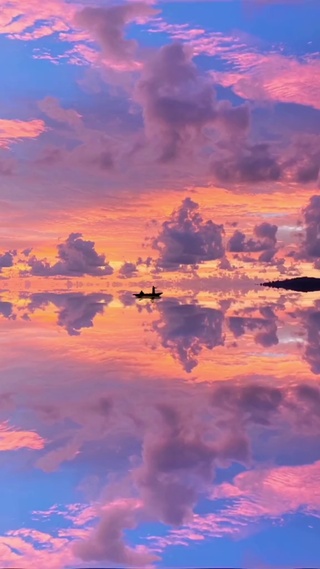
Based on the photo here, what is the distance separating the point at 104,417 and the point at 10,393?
5965mm

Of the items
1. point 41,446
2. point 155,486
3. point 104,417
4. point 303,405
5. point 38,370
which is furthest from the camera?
point 38,370

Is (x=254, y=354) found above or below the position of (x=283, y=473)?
above

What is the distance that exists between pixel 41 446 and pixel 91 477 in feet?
11.2

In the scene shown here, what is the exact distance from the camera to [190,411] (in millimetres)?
28094

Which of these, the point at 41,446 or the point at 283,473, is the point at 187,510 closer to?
the point at 283,473

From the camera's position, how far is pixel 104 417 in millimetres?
27188

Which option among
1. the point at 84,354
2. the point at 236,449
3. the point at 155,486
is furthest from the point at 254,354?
the point at 155,486

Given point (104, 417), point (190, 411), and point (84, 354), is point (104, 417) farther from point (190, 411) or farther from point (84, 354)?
point (84, 354)

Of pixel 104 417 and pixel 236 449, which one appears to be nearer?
pixel 236 449

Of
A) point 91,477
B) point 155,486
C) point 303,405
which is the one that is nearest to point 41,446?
point 91,477

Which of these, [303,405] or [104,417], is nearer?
[104,417]

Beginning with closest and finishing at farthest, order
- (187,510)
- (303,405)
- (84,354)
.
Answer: (187,510)
(303,405)
(84,354)

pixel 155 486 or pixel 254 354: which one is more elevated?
pixel 254 354

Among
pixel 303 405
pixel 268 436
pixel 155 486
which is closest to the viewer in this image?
pixel 155 486
